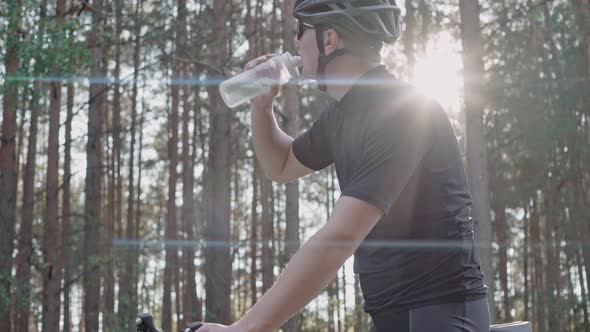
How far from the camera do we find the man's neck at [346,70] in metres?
2.46

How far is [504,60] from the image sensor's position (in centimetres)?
2945

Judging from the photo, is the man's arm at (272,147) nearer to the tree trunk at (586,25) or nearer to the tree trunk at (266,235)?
the tree trunk at (586,25)

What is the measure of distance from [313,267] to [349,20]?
2.71 feet

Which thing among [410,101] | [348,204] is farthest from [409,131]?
[348,204]

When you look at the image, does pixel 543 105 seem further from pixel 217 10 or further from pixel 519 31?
pixel 217 10

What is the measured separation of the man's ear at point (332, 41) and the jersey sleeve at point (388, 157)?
14.4 inches

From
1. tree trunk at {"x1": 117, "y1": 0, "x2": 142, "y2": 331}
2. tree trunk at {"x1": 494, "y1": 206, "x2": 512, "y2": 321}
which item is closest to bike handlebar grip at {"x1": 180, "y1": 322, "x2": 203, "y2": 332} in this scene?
tree trunk at {"x1": 117, "y1": 0, "x2": 142, "y2": 331}

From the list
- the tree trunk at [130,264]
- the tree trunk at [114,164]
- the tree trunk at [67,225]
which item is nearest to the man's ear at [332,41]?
the tree trunk at [130,264]

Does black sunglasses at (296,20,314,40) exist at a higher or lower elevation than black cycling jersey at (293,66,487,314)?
higher

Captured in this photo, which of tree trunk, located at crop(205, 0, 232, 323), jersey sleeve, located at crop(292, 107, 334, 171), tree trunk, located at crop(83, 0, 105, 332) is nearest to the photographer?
jersey sleeve, located at crop(292, 107, 334, 171)

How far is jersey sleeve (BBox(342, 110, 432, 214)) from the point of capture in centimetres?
205

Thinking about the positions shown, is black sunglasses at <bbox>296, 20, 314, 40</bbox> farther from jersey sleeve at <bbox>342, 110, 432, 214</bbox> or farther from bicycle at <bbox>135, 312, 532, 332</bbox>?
bicycle at <bbox>135, 312, 532, 332</bbox>

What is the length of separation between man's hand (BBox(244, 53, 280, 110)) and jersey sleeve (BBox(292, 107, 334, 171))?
180 mm

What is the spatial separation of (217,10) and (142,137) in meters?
15.2
